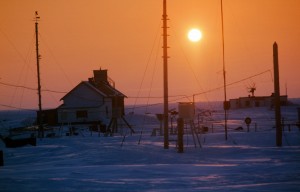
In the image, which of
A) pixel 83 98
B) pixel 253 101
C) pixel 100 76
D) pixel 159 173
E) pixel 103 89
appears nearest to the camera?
pixel 159 173

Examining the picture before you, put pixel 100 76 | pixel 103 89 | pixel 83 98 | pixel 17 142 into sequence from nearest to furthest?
pixel 17 142 → pixel 83 98 → pixel 103 89 → pixel 100 76

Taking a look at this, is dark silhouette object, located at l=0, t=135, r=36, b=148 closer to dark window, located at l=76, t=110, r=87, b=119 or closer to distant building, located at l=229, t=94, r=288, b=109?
dark window, located at l=76, t=110, r=87, b=119

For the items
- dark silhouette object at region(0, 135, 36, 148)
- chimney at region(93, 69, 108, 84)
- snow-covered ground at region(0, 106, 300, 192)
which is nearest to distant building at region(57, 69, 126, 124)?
chimney at region(93, 69, 108, 84)

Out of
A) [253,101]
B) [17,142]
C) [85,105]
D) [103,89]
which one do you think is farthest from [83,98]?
[253,101]

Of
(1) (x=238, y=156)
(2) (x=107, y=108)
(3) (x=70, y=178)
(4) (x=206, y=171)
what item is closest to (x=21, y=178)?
(3) (x=70, y=178)

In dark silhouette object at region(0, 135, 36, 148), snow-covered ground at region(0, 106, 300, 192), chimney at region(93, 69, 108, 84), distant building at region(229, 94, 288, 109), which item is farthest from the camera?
distant building at region(229, 94, 288, 109)

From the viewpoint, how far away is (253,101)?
121500 millimetres

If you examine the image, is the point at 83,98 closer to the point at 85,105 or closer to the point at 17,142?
the point at 85,105

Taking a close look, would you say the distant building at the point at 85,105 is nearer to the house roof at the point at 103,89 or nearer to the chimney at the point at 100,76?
the house roof at the point at 103,89

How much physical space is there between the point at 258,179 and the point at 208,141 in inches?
740

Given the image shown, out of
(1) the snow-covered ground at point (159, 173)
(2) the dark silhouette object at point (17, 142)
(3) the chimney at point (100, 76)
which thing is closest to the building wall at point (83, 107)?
(3) the chimney at point (100, 76)

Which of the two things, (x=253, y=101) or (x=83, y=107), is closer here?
(x=83, y=107)

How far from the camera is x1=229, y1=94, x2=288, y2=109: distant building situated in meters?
119

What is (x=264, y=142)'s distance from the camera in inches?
1193
